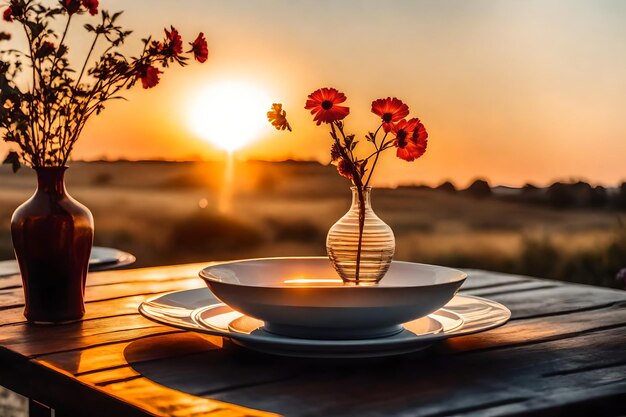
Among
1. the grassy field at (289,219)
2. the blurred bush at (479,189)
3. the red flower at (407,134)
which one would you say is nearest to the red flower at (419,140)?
the red flower at (407,134)

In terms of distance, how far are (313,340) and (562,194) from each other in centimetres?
687

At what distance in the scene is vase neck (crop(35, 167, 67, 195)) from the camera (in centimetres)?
142

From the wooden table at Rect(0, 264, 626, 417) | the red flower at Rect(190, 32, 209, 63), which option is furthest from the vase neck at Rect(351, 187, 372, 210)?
the red flower at Rect(190, 32, 209, 63)

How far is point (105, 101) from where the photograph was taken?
1.47 metres

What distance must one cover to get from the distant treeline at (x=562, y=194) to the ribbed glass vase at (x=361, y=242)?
5996mm

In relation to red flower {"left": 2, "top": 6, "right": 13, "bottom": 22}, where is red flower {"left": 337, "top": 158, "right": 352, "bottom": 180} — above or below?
below

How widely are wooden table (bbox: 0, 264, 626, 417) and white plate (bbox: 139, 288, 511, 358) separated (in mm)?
17

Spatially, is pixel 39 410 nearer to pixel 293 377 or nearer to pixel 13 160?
pixel 13 160

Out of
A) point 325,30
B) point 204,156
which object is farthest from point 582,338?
point 204,156

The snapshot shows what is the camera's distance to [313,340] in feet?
3.71

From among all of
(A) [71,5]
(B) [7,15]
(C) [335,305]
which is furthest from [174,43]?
(C) [335,305]

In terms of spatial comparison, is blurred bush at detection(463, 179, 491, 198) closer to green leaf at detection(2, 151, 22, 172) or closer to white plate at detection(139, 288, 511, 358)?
white plate at detection(139, 288, 511, 358)

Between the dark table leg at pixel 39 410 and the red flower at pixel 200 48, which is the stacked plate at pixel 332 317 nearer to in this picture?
the dark table leg at pixel 39 410

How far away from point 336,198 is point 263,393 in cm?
841
